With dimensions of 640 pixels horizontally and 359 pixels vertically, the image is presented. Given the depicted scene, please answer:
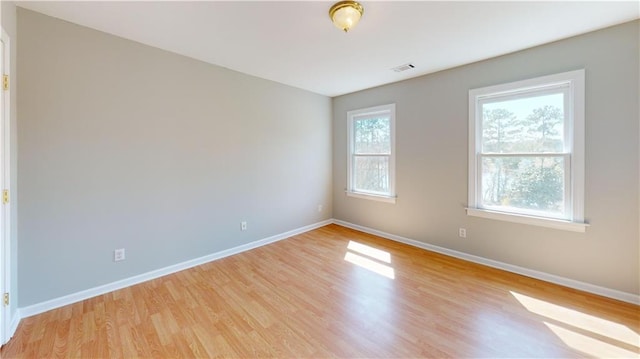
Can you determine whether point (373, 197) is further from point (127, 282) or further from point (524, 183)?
point (127, 282)

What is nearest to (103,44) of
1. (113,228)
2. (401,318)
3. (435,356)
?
(113,228)

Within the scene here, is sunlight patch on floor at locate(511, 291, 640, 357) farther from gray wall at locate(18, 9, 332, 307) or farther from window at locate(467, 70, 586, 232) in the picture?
gray wall at locate(18, 9, 332, 307)

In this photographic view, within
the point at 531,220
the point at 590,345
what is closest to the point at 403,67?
the point at 531,220

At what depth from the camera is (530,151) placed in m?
2.82

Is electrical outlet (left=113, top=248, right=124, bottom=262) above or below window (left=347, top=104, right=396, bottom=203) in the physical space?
below

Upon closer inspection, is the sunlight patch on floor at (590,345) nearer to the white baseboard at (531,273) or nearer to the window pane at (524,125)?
the white baseboard at (531,273)

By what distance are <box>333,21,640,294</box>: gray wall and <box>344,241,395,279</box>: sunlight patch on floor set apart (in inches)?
26.4

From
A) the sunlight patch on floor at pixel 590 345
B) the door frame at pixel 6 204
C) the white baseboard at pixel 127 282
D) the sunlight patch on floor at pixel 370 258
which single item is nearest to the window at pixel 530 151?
the sunlight patch on floor at pixel 590 345

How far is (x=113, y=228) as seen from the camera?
8.36ft

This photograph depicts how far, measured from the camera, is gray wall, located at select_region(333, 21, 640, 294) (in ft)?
7.60

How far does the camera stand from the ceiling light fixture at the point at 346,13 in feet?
6.43

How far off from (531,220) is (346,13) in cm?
287

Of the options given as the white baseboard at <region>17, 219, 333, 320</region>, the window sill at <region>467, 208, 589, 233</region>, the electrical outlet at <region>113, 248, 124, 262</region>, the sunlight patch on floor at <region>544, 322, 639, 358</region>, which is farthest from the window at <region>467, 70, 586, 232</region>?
the electrical outlet at <region>113, 248, 124, 262</region>

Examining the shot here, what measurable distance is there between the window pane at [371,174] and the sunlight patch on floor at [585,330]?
2.40 metres
